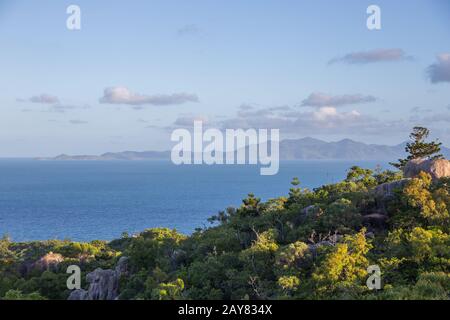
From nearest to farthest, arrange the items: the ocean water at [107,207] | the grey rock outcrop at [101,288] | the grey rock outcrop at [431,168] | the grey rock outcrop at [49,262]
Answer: the grey rock outcrop at [101,288] < the grey rock outcrop at [431,168] < the grey rock outcrop at [49,262] < the ocean water at [107,207]

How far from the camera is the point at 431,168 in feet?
93.2

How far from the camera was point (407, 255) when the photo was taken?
1977 centimetres

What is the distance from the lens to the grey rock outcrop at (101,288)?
25406mm

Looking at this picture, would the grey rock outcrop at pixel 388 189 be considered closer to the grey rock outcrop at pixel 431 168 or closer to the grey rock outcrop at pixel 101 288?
the grey rock outcrop at pixel 431 168

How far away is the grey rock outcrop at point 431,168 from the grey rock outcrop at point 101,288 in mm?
20203

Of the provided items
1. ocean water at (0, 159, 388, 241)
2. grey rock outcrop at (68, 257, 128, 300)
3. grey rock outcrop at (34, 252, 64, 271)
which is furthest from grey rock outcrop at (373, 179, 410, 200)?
ocean water at (0, 159, 388, 241)

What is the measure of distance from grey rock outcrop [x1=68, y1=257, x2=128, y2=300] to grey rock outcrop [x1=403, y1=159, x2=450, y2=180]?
66.3 ft

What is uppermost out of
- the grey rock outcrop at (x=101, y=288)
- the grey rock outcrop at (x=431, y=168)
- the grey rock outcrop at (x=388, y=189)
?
the grey rock outcrop at (x=431, y=168)

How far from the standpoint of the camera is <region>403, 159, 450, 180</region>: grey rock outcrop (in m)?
28.0

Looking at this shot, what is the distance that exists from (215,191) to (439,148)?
108 meters

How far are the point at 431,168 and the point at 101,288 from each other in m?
21.9

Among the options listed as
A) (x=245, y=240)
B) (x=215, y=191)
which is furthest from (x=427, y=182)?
(x=215, y=191)

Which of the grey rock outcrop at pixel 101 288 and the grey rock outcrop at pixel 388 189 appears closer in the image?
the grey rock outcrop at pixel 101 288

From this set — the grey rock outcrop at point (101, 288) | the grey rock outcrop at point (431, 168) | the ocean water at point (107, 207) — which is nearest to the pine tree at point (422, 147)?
the grey rock outcrop at point (431, 168)
